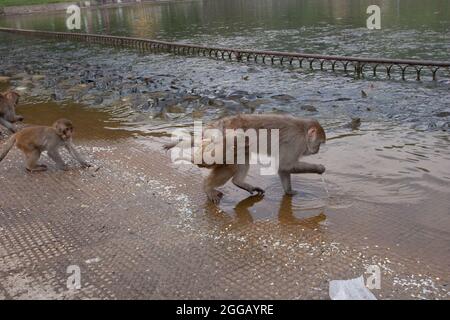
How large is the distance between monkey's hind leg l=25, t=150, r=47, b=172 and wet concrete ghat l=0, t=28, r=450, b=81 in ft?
30.2

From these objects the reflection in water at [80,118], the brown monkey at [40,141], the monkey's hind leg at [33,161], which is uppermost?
the brown monkey at [40,141]

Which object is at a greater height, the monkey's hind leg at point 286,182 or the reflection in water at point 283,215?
the monkey's hind leg at point 286,182

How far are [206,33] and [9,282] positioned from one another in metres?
26.4

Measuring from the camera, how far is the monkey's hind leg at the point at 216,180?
6492 mm

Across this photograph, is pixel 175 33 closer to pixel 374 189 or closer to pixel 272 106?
pixel 272 106

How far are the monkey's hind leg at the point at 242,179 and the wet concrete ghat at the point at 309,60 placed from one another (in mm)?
7941

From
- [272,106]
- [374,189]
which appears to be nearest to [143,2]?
[272,106]

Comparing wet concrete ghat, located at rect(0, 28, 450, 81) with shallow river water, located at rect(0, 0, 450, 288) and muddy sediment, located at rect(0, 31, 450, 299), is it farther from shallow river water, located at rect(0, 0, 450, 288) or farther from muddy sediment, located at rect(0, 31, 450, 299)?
muddy sediment, located at rect(0, 31, 450, 299)

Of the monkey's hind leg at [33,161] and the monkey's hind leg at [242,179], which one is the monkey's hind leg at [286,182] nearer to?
the monkey's hind leg at [242,179]

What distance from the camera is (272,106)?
12.6 m

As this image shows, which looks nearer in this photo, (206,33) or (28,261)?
(28,261)

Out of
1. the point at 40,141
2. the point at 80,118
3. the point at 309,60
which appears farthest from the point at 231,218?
→ the point at 309,60

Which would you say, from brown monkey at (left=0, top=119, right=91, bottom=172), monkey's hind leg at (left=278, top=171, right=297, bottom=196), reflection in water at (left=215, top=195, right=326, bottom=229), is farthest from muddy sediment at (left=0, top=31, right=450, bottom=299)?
brown monkey at (left=0, top=119, right=91, bottom=172)

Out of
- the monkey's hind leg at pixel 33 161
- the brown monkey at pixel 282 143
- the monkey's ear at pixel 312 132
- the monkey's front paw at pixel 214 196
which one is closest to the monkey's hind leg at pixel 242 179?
the brown monkey at pixel 282 143
